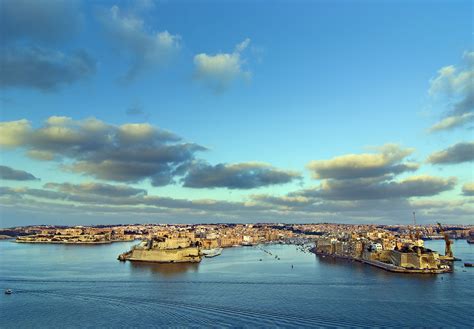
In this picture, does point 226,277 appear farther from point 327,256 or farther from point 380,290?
point 327,256

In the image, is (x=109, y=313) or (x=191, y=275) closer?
(x=109, y=313)

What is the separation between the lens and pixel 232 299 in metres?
39.6

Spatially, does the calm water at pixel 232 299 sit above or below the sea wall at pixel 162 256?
below

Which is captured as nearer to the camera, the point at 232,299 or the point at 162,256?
the point at 232,299

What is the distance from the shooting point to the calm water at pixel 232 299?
105ft

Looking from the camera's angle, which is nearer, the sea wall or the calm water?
the calm water

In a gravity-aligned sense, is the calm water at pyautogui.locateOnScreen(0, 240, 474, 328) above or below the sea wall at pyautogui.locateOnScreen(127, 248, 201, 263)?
below

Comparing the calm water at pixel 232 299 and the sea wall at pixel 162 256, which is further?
the sea wall at pixel 162 256

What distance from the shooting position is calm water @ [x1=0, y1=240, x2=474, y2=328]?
3198 centimetres

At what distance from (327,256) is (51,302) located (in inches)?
2813

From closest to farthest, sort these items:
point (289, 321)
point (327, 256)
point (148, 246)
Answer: point (289, 321) → point (148, 246) → point (327, 256)

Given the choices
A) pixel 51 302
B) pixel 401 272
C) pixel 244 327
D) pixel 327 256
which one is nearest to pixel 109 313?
pixel 51 302

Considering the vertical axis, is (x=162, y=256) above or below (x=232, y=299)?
above

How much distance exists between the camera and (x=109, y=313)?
34.4 metres
